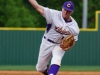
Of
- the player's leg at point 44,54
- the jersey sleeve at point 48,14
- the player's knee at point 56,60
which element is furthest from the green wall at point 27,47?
the jersey sleeve at point 48,14

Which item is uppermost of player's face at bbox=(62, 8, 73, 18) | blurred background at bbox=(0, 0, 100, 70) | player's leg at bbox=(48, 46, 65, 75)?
player's face at bbox=(62, 8, 73, 18)

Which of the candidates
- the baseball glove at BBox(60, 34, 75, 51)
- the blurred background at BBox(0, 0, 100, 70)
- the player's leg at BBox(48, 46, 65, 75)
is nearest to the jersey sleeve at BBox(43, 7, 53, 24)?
the baseball glove at BBox(60, 34, 75, 51)

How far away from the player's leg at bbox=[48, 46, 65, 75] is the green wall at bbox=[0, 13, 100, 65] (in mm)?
8629

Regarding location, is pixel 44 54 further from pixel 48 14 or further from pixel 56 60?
pixel 48 14

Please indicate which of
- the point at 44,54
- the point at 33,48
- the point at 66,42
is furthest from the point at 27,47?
the point at 66,42

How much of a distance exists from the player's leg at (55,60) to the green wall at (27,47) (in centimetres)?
863

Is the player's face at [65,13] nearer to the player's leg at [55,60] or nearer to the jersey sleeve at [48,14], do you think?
the jersey sleeve at [48,14]

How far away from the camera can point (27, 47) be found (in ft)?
58.9

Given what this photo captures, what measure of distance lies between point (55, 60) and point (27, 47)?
8.94 metres

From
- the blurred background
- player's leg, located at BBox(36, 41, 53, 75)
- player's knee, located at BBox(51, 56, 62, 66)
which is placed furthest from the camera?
the blurred background

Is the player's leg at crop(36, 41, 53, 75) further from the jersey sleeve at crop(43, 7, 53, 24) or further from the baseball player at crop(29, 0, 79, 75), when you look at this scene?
the jersey sleeve at crop(43, 7, 53, 24)

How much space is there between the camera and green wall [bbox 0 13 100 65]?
1786cm

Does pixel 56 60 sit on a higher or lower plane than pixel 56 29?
lower

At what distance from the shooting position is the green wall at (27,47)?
1786 centimetres
